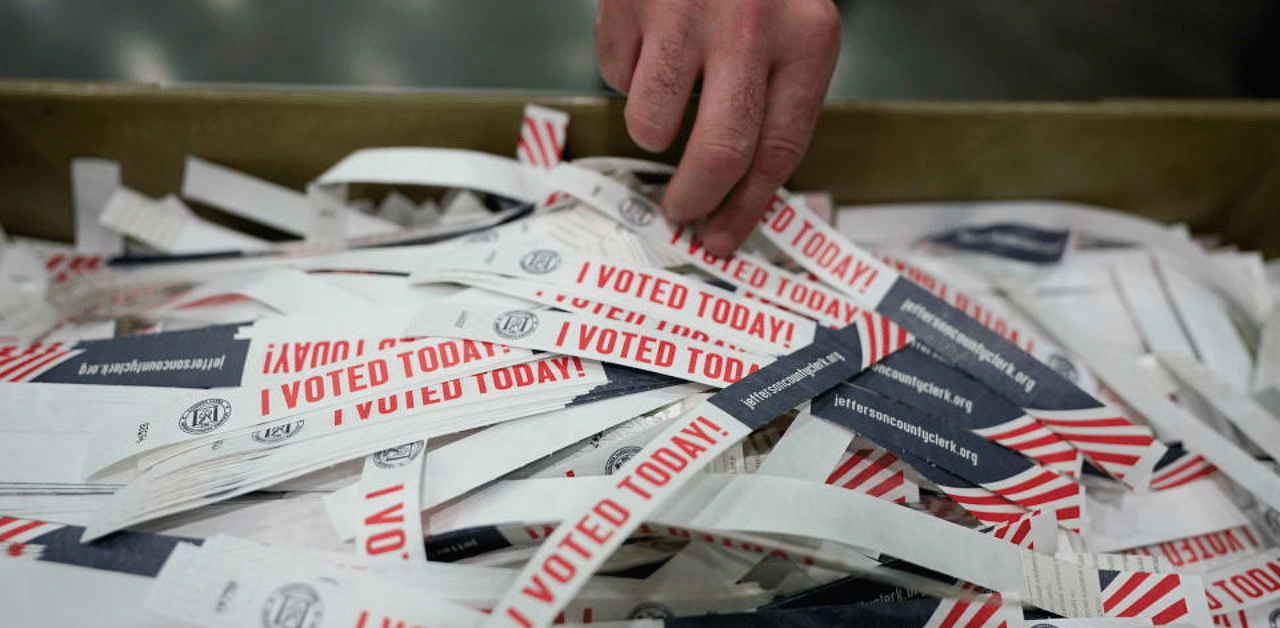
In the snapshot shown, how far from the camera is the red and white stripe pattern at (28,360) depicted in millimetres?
949

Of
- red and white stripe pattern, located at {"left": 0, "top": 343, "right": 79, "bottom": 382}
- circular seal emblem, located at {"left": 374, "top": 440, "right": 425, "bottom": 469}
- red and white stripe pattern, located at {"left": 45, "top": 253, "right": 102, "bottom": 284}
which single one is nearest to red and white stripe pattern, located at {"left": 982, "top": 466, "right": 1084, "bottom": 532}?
circular seal emblem, located at {"left": 374, "top": 440, "right": 425, "bottom": 469}

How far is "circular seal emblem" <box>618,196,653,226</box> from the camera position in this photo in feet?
3.57

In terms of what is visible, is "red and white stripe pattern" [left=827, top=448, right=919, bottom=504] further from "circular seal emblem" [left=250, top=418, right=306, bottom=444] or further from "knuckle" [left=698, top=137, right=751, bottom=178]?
"circular seal emblem" [left=250, top=418, right=306, bottom=444]

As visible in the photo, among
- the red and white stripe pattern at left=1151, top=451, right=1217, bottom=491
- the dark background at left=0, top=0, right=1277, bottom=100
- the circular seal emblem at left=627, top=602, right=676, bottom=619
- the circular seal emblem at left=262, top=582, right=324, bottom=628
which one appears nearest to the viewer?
the circular seal emblem at left=262, top=582, right=324, bottom=628

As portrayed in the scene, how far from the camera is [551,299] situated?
38.7 inches

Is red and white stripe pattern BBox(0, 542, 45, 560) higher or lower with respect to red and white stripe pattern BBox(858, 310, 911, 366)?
lower

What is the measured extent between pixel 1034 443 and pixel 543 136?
80 cm

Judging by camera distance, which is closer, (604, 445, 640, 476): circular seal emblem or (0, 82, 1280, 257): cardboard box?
(604, 445, 640, 476): circular seal emblem

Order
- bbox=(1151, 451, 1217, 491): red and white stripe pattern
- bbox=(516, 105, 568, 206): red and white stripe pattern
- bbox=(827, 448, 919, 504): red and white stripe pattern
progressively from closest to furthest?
bbox=(827, 448, 919, 504): red and white stripe pattern → bbox=(1151, 451, 1217, 491): red and white stripe pattern → bbox=(516, 105, 568, 206): red and white stripe pattern

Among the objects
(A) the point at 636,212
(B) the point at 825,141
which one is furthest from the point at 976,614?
(B) the point at 825,141

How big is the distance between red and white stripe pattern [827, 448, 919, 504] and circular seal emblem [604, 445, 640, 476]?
0.24 meters

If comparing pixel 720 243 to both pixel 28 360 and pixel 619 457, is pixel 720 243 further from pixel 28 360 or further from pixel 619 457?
pixel 28 360

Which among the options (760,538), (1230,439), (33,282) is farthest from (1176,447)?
(33,282)

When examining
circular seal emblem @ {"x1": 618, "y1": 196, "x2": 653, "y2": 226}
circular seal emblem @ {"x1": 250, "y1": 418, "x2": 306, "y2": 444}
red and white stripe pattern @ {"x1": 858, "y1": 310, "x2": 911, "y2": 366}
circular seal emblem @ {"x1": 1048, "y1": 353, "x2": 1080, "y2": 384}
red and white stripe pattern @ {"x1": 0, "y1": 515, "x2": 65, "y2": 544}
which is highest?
circular seal emblem @ {"x1": 618, "y1": 196, "x2": 653, "y2": 226}
